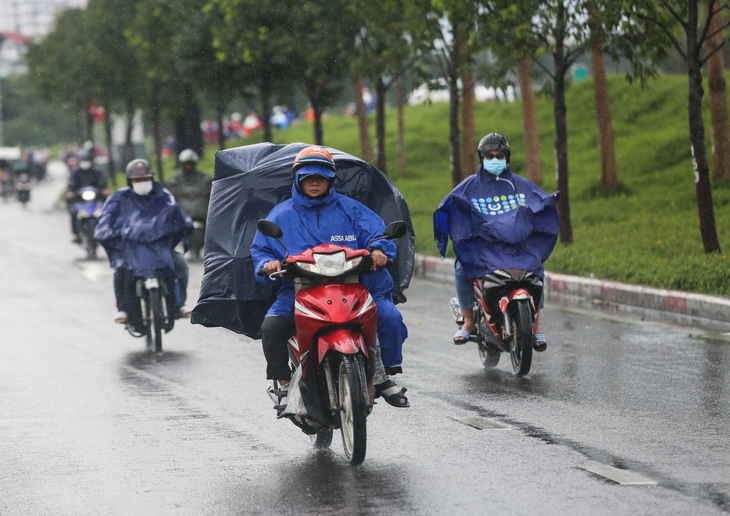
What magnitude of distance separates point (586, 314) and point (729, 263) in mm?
1657

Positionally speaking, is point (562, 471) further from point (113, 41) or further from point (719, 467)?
point (113, 41)

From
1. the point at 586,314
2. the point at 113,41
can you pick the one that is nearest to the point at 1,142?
the point at 113,41

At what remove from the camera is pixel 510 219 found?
966cm

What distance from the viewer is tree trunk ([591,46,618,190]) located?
850 inches

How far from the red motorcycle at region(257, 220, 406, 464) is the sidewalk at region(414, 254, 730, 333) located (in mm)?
5898

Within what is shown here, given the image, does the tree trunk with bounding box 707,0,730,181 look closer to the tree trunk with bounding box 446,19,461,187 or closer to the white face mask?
the tree trunk with bounding box 446,19,461,187

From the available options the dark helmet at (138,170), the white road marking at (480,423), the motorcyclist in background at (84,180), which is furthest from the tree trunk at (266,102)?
the white road marking at (480,423)

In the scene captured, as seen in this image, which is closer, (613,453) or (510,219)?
(613,453)

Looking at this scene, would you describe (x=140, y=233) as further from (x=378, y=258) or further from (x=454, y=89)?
(x=454, y=89)

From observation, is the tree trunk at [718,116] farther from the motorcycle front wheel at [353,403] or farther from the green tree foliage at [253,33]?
the motorcycle front wheel at [353,403]

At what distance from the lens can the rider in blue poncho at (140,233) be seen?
472 inches

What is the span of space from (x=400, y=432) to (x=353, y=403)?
1.28 meters

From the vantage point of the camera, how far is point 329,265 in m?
6.26

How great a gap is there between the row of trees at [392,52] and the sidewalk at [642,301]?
1461mm
